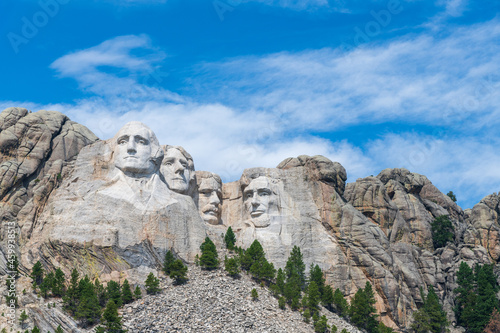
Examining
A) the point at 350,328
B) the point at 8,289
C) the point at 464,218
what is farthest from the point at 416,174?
the point at 8,289

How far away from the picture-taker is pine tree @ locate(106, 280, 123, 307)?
54688 mm

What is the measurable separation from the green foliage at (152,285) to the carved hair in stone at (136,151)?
28.0 ft

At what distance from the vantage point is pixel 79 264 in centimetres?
5744

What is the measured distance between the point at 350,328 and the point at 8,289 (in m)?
20.7

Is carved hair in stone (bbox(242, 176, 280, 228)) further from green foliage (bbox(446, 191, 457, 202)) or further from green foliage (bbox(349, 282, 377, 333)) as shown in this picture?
green foliage (bbox(446, 191, 457, 202))

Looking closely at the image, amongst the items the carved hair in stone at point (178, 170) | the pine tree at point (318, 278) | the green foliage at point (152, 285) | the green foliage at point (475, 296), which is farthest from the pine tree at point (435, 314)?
the green foliage at point (152, 285)

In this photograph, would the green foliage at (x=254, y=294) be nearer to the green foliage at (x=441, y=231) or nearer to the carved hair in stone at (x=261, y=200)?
the carved hair in stone at (x=261, y=200)

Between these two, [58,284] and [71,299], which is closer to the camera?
[71,299]

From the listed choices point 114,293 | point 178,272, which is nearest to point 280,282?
point 178,272

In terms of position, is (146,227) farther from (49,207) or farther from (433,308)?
(433,308)

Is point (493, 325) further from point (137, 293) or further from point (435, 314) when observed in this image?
point (137, 293)

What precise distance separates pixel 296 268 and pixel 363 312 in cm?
534

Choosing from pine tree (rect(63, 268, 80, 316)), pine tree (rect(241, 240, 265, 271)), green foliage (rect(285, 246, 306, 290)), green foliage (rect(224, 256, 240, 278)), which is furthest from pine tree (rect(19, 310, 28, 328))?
green foliage (rect(285, 246, 306, 290))

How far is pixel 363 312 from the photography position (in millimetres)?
61000
